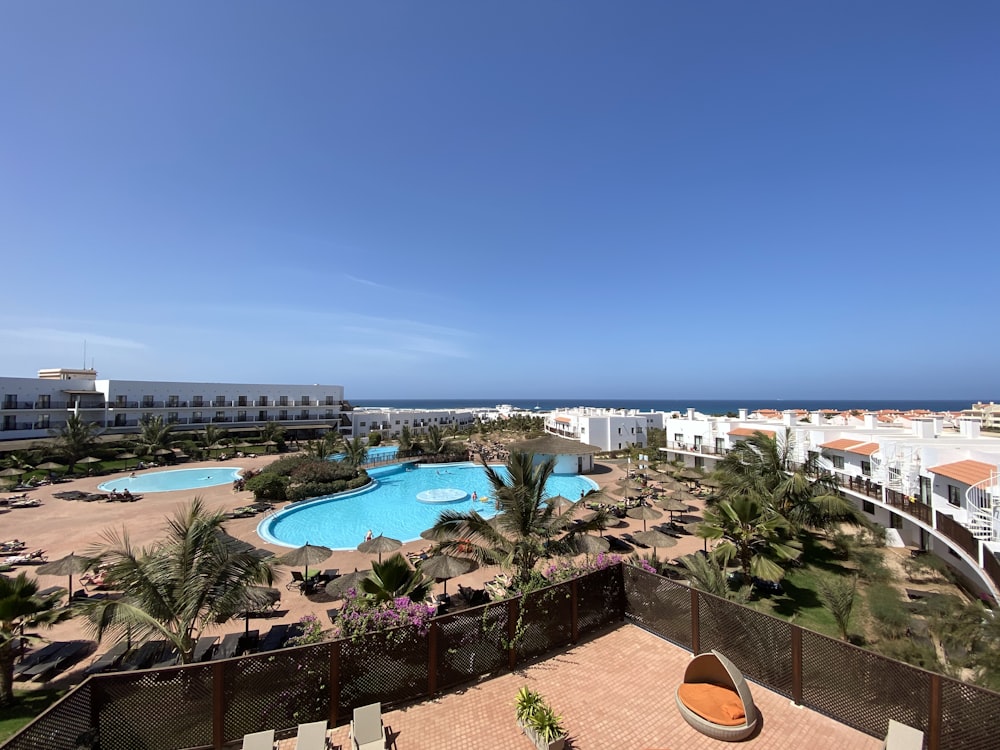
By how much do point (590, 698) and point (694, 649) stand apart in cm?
236

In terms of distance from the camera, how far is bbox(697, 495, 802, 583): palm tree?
46.8 ft

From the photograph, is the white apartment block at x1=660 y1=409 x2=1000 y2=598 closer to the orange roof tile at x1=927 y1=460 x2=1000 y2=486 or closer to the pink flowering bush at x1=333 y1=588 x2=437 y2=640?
the orange roof tile at x1=927 y1=460 x2=1000 y2=486

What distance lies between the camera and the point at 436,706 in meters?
7.23

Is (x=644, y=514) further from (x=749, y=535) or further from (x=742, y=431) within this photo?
(x=742, y=431)

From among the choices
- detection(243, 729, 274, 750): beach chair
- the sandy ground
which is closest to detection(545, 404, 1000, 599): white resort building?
the sandy ground

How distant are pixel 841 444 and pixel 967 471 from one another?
11.3 metres

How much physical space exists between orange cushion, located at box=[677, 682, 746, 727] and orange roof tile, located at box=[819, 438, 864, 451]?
23.2 metres

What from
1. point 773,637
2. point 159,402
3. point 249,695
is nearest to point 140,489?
point 159,402

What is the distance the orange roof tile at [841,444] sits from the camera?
25.1m

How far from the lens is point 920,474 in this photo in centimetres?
1844

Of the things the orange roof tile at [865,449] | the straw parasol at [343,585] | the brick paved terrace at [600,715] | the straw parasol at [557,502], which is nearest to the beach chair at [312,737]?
the brick paved terrace at [600,715]

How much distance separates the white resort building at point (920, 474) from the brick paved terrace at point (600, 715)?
976 centimetres

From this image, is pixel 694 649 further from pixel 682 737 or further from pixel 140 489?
pixel 140 489

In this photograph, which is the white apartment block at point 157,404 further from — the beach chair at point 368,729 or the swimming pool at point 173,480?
the beach chair at point 368,729
